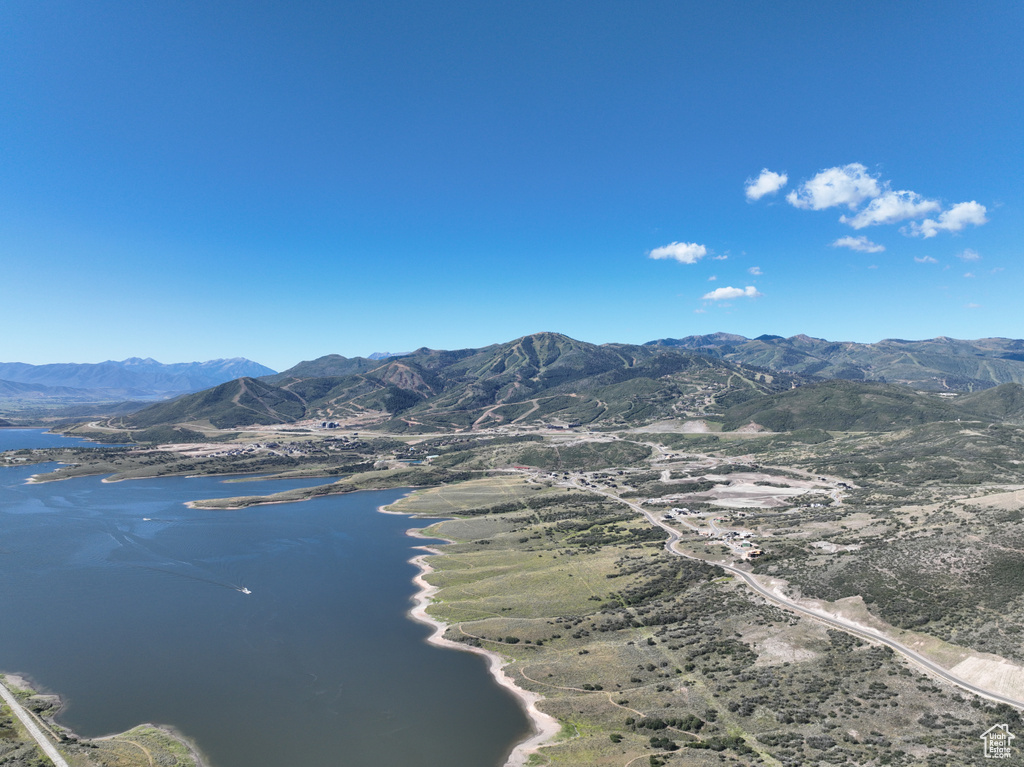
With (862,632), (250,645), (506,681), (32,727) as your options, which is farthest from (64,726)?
(862,632)

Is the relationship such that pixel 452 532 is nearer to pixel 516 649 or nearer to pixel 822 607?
pixel 516 649

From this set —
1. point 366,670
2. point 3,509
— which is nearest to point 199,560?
point 366,670

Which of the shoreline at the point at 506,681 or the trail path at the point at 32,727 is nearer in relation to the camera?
the trail path at the point at 32,727

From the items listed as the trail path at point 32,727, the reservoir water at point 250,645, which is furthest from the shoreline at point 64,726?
the reservoir water at point 250,645

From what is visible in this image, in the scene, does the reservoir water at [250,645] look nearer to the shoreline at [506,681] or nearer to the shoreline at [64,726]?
the shoreline at [64,726]

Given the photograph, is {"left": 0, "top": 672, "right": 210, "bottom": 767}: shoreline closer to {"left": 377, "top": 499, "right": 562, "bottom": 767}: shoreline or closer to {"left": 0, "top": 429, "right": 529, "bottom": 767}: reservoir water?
{"left": 0, "top": 429, "right": 529, "bottom": 767}: reservoir water

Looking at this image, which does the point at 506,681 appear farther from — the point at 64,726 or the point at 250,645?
the point at 64,726
